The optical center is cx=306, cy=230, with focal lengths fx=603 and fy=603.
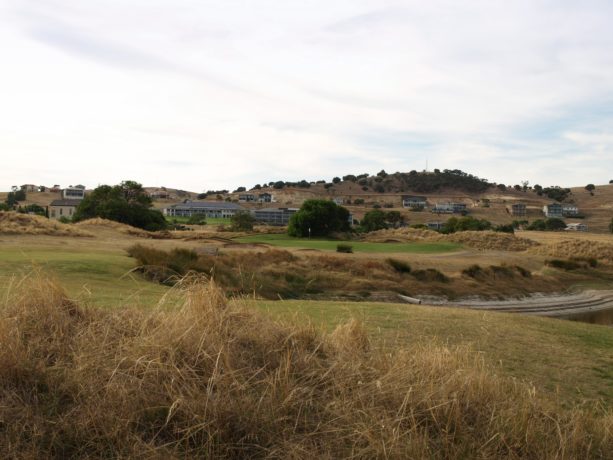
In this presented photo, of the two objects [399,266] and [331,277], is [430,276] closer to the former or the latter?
[399,266]

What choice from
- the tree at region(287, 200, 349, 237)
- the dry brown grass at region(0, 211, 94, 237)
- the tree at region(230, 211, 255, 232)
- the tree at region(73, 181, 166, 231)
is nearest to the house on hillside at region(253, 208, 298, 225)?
the tree at region(230, 211, 255, 232)

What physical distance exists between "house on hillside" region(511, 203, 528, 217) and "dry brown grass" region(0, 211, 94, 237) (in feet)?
389

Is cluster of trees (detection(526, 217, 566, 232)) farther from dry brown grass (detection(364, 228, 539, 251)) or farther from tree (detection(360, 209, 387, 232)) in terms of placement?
dry brown grass (detection(364, 228, 539, 251))

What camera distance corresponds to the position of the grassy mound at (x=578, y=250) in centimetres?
5569

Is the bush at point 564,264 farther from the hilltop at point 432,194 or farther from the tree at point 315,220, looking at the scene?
the hilltop at point 432,194

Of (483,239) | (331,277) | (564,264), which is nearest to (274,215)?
(483,239)

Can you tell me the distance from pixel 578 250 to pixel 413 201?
10341 centimetres

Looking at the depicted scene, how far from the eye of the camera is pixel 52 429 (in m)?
4.86

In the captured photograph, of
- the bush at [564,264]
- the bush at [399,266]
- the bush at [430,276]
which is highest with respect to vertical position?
the bush at [399,266]

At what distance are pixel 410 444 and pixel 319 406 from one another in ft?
3.07

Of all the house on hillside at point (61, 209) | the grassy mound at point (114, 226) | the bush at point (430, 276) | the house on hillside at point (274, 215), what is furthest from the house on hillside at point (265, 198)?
the bush at point (430, 276)

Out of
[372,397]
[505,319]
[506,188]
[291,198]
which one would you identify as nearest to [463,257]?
[505,319]

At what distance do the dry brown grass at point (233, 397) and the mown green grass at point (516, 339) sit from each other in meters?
1.50

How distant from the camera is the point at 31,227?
42438mm
